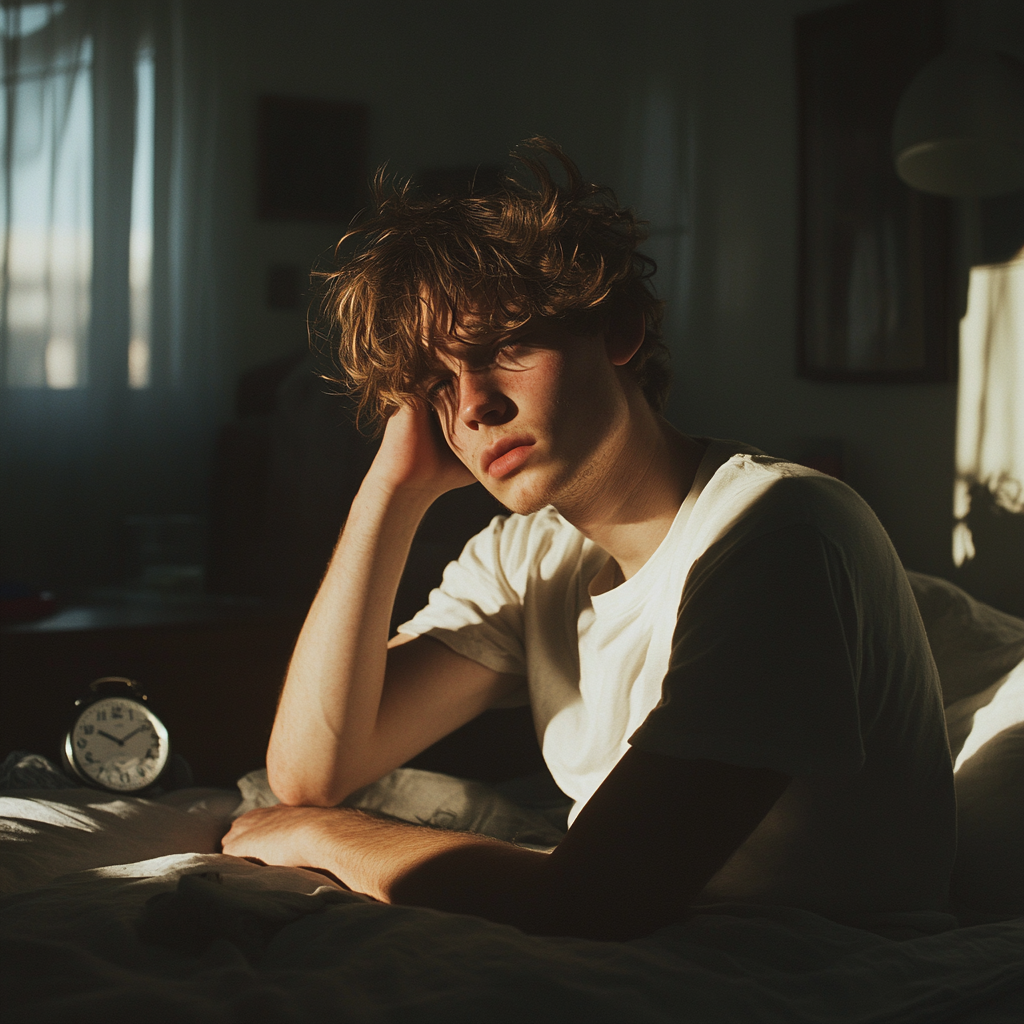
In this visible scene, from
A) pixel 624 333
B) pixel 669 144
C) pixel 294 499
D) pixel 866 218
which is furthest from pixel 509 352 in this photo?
pixel 669 144

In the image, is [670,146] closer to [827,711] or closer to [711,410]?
[711,410]

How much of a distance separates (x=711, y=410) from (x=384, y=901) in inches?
77.5

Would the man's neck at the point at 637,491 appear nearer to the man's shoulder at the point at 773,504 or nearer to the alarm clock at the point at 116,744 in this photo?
the man's shoulder at the point at 773,504

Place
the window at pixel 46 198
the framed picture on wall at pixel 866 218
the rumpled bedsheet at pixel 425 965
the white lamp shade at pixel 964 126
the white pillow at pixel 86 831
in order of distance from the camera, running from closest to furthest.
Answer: the rumpled bedsheet at pixel 425 965, the white pillow at pixel 86 831, the white lamp shade at pixel 964 126, the framed picture on wall at pixel 866 218, the window at pixel 46 198

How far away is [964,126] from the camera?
64.7 inches

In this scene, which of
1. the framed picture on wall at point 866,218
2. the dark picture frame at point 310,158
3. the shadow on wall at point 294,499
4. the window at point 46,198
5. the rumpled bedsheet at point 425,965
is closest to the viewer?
the rumpled bedsheet at point 425,965

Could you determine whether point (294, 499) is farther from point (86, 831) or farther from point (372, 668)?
point (86, 831)

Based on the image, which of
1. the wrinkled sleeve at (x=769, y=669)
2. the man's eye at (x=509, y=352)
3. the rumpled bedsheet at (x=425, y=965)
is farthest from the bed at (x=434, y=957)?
the man's eye at (x=509, y=352)

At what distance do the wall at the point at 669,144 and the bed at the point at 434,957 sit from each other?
4.45ft

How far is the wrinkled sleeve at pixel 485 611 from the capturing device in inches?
47.0

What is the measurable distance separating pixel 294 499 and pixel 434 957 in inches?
66.4

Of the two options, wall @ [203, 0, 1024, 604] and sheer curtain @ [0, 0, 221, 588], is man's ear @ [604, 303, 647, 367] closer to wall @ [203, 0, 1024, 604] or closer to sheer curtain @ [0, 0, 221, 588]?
wall @ [203, 0, 1024, 604]

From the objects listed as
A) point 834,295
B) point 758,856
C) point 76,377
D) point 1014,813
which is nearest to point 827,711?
point 758,856

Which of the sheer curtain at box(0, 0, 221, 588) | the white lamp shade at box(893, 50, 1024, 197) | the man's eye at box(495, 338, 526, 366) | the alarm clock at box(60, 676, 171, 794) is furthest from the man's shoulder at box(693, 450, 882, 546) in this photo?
the sheer curtain at box(0, 0, 221, 588)
